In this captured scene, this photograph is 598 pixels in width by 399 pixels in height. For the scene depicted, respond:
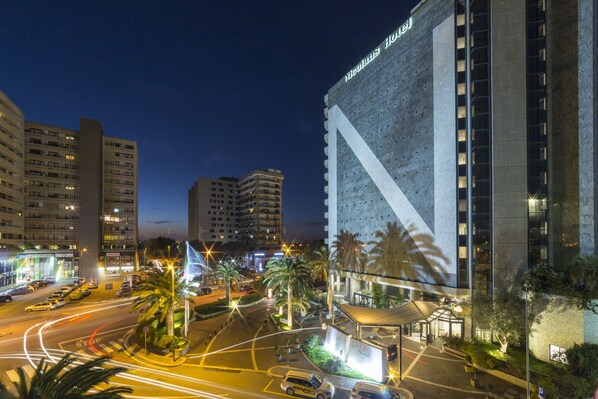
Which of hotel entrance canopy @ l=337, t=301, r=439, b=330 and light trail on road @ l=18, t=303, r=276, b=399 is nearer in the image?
light trail on road @ l=18, t=303, r=276, b=399

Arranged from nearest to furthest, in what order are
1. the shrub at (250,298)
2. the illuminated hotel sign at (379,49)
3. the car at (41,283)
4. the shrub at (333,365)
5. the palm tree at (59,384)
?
1. the palm tree at (59,384)
2. the shrub at (333,365)
3. the illuminated hotel sign at (379,49)
4. the shrub at (250,298)
5. the car at (41,283)

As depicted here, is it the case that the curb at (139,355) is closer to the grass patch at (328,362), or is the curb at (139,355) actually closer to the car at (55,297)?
the grass patch at (328,362)

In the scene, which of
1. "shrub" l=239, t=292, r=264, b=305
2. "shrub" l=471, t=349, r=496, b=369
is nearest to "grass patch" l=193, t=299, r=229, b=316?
"shrub" l=239, t=292, r=264, b=305

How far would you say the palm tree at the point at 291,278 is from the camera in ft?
146

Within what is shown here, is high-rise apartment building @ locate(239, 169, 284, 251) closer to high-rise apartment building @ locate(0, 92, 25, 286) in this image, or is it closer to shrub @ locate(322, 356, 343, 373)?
high-rise apartment building @ locate(0, 92, 25, 286)

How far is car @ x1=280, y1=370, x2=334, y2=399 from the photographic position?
24.8 m

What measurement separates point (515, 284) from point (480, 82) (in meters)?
25.2

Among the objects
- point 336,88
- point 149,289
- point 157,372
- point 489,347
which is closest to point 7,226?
point 149,289

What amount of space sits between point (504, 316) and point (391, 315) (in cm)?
1182

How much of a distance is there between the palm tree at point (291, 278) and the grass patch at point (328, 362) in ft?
29.9

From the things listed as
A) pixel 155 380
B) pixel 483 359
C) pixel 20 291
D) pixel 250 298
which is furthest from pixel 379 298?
pixel 20 291

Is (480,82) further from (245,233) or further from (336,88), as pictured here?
(245,233)

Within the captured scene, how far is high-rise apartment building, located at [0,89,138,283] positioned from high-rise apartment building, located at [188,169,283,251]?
58.4 metres

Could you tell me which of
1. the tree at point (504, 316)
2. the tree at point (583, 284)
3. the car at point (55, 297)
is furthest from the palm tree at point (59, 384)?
the car at point (55, 297)
